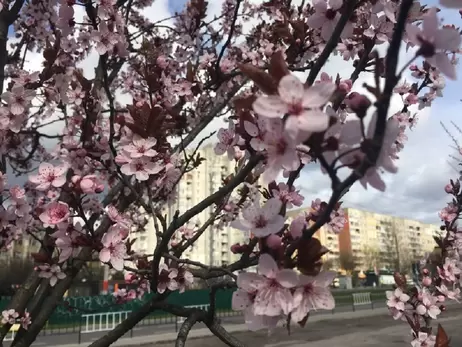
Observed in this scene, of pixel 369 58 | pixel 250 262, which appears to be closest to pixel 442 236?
pixel 369 58

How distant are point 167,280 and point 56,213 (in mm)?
611

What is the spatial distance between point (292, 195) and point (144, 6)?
433 centimetres

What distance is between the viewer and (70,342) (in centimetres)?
1498

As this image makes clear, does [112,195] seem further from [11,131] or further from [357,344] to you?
[357,344]

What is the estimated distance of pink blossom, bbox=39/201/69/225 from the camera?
161 centimetres

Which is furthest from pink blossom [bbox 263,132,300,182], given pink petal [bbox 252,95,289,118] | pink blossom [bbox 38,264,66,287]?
pink blossom [bbox 38,264,66,287]

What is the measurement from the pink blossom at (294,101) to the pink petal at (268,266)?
31cm

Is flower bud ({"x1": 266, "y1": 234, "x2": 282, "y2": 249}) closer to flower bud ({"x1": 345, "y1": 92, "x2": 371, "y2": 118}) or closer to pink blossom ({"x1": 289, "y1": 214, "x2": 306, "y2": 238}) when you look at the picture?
pink blossom ({"x1": 289, "y1": 214, "x2": 306, "y2": 238})

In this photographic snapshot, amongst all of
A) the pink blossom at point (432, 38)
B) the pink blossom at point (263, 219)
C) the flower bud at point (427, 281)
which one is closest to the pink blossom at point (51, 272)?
the pink blossom at point (263, 219)

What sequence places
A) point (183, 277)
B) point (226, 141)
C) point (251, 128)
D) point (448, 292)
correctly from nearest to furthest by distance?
point (251, 128)
point (226, 141)
point (183, 277)
point (448, 292)

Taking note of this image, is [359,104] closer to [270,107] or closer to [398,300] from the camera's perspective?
[270,107]

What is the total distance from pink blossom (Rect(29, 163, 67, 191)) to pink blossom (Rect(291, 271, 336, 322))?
44.7 inches

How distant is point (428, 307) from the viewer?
2980 millimetres

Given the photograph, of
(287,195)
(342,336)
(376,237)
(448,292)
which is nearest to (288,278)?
(287,195)
